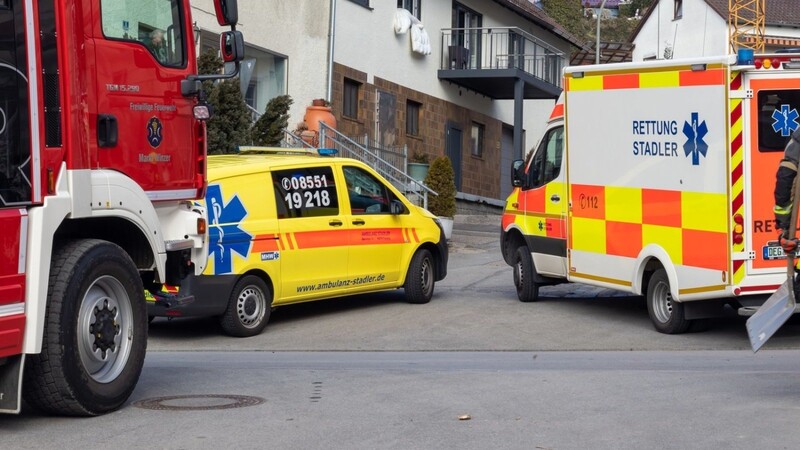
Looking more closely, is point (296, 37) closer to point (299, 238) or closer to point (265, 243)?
point (299, 238)

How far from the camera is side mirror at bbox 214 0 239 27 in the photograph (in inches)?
330

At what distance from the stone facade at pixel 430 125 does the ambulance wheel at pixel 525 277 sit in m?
11.9

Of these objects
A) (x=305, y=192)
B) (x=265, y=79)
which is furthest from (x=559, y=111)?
(x=265, y=79)

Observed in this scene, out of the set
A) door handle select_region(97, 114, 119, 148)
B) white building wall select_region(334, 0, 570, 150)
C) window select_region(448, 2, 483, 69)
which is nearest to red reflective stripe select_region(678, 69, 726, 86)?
door handle select_region(97, 114, 119, 148)

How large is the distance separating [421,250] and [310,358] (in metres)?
3.97

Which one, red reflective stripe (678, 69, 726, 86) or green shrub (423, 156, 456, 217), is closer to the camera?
red reflective stripe (678, 69, 726, 86)

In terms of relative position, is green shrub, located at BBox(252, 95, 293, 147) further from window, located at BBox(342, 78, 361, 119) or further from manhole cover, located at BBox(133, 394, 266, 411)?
manhole cover, located at BBox(133, 394, 266, 411)

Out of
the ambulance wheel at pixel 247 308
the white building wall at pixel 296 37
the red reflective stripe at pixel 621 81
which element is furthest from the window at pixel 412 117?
the ambulance wheel at pixel 247 308

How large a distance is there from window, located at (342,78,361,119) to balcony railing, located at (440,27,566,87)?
5382 millimetres

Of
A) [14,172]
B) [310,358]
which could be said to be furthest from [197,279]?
[14,172]

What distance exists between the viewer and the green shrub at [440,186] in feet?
78.5

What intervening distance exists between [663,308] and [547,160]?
2.72 meters

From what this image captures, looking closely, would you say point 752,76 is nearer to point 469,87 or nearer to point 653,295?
point 653,295

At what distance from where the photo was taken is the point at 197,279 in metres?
11.3
